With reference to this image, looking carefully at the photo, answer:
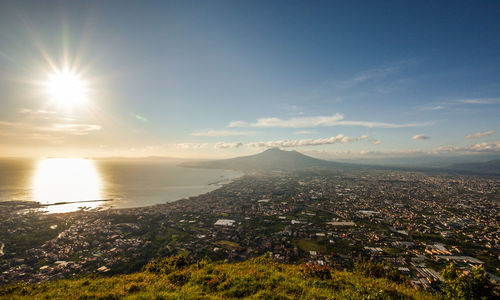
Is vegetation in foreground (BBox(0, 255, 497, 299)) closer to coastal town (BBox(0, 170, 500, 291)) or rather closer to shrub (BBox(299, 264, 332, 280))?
A: shrub (BBox(299, 264, 332, 280))

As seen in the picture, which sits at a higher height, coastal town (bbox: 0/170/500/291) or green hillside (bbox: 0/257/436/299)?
green hillside (bbox: 0/257/436/299)

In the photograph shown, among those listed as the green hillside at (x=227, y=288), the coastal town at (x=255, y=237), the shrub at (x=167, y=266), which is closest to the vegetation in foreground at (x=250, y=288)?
the green hillside at (x=227, y=288)

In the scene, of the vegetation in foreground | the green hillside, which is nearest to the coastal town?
the green hillside

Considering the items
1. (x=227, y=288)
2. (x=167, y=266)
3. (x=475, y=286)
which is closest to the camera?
(x=475, y=286)

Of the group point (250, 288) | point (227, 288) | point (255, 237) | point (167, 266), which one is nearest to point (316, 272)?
point (250, 288)

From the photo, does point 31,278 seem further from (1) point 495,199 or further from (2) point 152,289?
(1) point 495,199

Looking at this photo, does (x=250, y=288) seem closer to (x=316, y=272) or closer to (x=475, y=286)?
(x=316, y=272)
